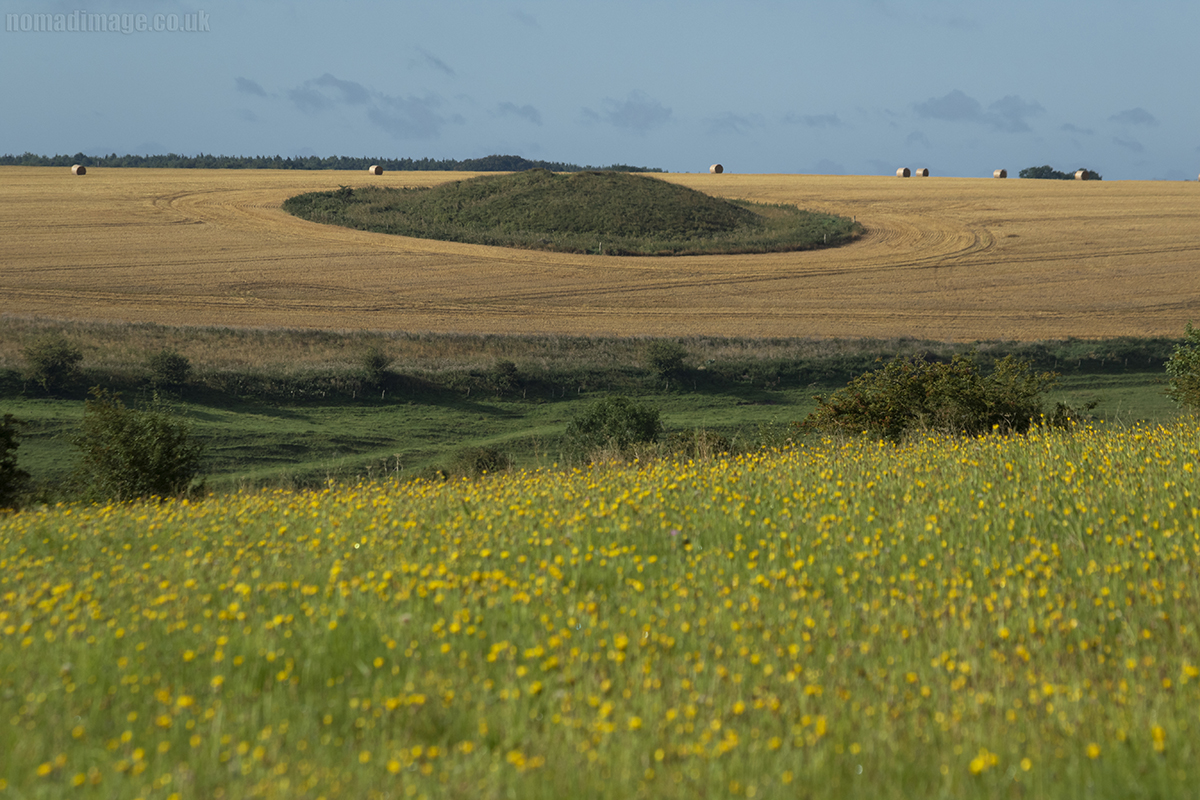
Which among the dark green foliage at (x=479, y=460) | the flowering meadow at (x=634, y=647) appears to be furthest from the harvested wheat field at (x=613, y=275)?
the flowering meadow at (x=634, y=647)

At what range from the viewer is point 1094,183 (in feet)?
303

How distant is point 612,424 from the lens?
2573cm

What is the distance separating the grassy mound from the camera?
216 feet

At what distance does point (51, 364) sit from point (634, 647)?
110 ft

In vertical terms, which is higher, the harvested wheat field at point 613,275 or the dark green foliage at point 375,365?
the harvested wheat field at point 613,275

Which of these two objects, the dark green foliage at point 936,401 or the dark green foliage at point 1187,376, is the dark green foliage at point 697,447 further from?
the dark green foliage at point 1187,376

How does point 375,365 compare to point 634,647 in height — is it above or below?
below

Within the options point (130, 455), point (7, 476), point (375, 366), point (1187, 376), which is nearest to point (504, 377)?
point (375, 366)

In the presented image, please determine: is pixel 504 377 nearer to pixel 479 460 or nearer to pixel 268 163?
pixel 479 460

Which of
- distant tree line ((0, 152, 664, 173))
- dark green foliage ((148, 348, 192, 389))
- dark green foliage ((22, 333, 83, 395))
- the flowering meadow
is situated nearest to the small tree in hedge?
dark green foliage ((148, 348, 192, 389))

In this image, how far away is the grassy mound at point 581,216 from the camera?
65.9 metres

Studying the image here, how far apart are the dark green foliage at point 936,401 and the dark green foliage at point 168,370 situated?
2571 cm

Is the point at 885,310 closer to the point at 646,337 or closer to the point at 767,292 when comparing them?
the point at 767,292

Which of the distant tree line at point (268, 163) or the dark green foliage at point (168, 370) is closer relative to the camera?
the dark green foliage at point (168, 370)
